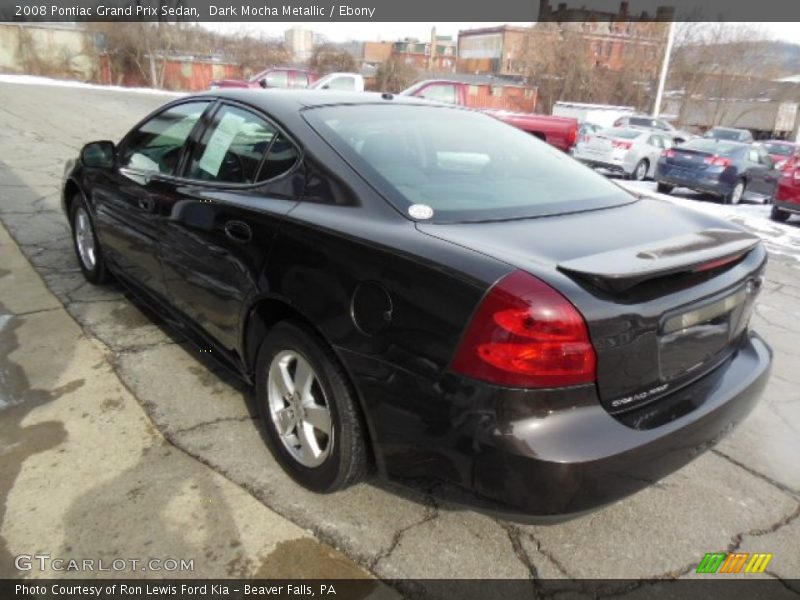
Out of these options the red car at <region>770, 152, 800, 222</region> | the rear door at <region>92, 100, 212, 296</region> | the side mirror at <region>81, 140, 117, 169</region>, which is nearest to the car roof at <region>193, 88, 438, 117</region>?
the rear door at <region>92, 100, 212, 296</region>

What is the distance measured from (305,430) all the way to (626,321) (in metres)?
1.30

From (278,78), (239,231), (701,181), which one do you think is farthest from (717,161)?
(278,78)

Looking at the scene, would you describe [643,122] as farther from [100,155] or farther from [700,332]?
[700,332]

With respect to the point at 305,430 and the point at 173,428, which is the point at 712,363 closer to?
the point at 305,430

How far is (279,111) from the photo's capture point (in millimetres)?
2658

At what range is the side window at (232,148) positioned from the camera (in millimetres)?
2670

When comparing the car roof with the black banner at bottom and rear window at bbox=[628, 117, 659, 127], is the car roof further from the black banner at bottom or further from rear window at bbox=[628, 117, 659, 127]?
rear window at bbox=[628, 117, 659, 127]

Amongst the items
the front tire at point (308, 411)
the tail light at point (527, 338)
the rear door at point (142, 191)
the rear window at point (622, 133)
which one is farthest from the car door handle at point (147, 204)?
the rear window at point (622, 133)

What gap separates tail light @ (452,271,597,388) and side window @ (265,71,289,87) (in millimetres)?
19988

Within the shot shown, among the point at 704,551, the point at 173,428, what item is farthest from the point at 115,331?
the point at 704,551

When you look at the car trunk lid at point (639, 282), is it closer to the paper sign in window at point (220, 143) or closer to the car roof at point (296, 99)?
the car roof at point (296, 99)

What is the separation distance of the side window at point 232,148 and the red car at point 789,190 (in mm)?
9951

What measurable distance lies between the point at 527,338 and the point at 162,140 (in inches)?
107

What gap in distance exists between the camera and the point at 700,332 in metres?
2.05
